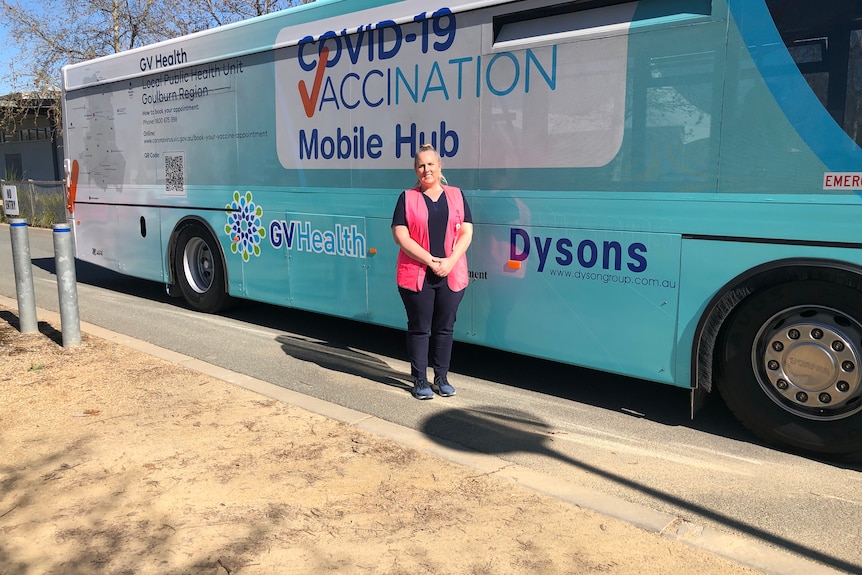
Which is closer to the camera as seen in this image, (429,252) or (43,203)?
(429,252)

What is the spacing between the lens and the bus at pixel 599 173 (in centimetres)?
382

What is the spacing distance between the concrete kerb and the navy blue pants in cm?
69

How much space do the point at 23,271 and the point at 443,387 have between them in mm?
4473

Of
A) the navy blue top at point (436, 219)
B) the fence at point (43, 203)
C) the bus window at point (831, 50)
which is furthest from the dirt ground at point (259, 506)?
the fence at point (43, 203)

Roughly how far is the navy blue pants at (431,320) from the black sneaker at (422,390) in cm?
Result: 5

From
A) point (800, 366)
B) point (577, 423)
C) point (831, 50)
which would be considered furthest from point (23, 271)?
point (831, 50)

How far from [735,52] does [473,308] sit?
8.46 ft

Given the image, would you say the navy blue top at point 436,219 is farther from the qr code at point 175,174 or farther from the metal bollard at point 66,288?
the qr code at point 175,174

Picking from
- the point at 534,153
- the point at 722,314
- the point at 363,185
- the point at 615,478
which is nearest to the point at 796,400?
the point at 722,314

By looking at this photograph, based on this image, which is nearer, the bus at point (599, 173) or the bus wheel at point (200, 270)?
the bus at point (599, 173)

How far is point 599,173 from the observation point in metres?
4.55

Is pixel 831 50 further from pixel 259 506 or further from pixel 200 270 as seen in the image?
pixel 200 270

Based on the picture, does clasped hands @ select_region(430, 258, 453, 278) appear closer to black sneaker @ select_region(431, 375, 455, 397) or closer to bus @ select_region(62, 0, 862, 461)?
bus @ select_region(62, 0, 862, 461)

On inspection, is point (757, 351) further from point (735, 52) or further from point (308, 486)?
point (308, 486)
